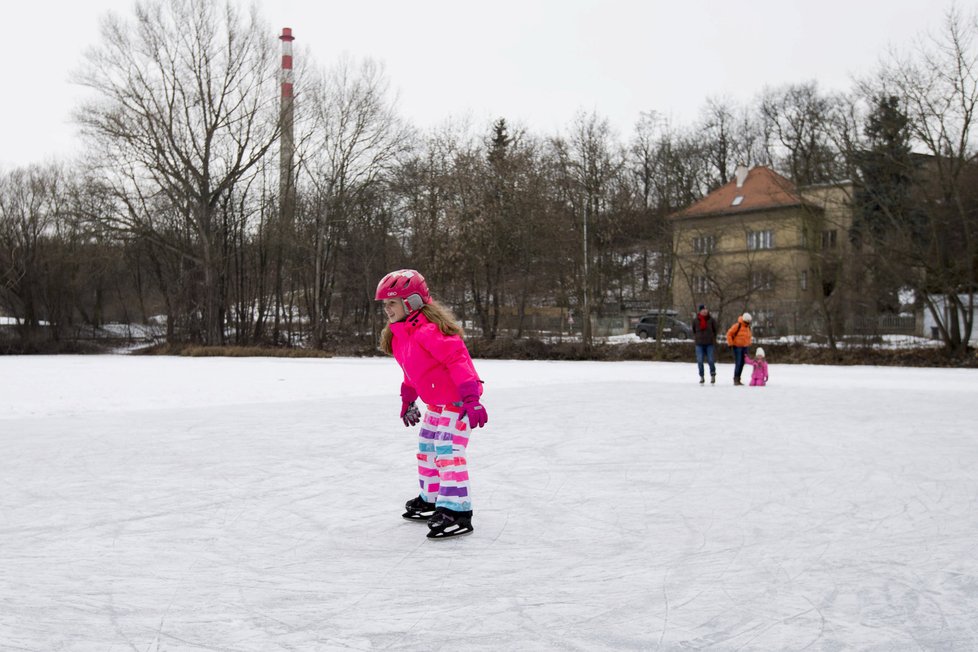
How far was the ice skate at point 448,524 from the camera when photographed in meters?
4.39

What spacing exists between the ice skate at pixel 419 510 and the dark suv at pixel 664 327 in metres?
22.6

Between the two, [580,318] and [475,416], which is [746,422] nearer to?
[475,416]

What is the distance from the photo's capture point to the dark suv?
1073 inches

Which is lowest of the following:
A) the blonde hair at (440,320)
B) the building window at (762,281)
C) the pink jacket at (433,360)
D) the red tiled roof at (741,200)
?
the pink jacket at (433,360)

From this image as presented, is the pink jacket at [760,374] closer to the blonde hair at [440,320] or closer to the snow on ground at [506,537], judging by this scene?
the snow on ground at [506,537]

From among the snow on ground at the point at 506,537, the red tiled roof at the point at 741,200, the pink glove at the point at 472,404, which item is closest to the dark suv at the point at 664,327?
the red tiled roof at the point at 741,200

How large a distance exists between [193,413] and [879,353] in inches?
750

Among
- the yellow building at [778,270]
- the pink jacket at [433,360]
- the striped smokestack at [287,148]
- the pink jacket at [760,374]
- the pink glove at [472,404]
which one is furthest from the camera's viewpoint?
the striped smokestack at [287,148]

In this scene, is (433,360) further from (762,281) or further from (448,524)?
(762,281)

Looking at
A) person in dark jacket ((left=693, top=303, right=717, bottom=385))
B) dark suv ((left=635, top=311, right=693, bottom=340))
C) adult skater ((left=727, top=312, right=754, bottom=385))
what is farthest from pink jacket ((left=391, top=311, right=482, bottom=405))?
dark suv ((left=635, top=311, right=693, bottom=340))

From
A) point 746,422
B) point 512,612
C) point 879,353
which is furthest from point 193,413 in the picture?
point 879,353

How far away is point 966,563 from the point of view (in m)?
3.95

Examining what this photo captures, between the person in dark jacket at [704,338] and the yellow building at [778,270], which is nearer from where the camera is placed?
the person in dark jacket at [704,338]

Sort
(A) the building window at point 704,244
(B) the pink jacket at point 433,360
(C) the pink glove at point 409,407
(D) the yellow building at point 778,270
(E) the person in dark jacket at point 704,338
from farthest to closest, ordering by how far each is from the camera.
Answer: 1. (A) the building window at point 704,244
2. (D) the yellow building at point 778,270
3. (E) the person in dark jacket at point 704,338
4. (C) the pink glove at point 409,407
5. (B) the pink jacket at point 433,360
